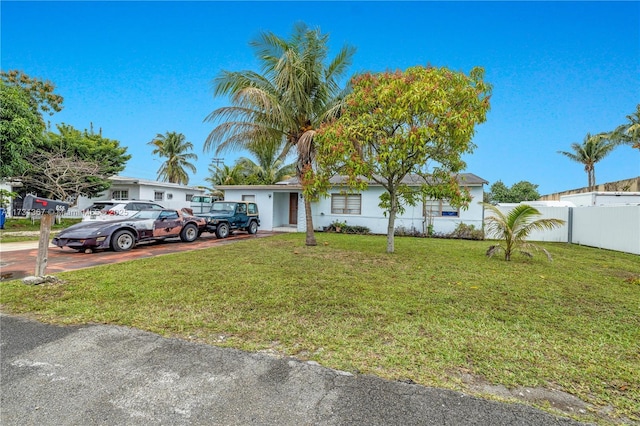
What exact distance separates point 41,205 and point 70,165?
15.5 m

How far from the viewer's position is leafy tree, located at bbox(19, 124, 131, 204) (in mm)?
16875

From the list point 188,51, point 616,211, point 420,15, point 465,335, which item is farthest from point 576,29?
point 188,51

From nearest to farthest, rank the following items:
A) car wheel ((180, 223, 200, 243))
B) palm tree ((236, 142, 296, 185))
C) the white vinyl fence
A: the white vinyl fence < car wheel ((180, 223, 200, 243)) < palm tree ((236, 142, 296, 185))

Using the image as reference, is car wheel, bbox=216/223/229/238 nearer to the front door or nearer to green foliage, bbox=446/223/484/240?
the front door

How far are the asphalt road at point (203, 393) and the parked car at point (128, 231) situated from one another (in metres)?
6.59

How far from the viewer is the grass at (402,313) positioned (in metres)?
2.76

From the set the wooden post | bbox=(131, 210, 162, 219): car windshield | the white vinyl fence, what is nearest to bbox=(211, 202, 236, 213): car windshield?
bbox=(131, 210, 162, 219): car windshield

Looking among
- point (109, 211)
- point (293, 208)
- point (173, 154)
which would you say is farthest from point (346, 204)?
point (173, 154)

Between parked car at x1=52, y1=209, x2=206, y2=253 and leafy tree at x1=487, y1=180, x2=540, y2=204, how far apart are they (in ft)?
129

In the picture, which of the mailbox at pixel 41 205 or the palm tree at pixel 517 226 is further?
the palm tree at pixel 517 226

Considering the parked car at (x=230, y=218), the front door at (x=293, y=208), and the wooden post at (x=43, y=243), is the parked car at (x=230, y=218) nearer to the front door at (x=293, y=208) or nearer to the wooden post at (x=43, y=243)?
the front door at (x=293, y=208)

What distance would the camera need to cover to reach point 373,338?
3.37m

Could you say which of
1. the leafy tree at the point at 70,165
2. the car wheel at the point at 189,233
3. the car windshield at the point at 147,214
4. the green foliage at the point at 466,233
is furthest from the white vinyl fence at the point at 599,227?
the leafy tree at the point at 70,165

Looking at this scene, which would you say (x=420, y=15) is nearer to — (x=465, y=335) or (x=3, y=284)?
(x=465, y=335)
